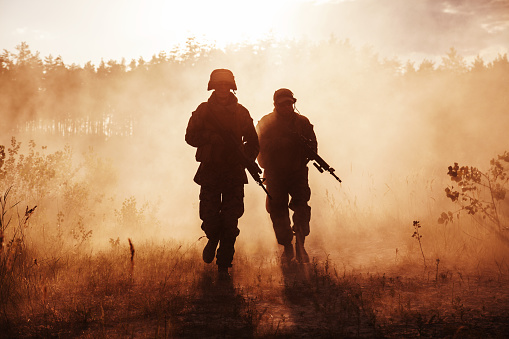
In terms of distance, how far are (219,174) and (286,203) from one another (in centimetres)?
138

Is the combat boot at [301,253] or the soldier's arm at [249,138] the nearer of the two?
the soldier's arm at [249,138]

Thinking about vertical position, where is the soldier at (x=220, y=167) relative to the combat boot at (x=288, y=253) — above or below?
above

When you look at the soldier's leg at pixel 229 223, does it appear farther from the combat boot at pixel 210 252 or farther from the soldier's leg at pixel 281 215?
the soldier's leg at pixel 281 215

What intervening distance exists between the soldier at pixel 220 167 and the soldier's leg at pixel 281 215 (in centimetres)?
92

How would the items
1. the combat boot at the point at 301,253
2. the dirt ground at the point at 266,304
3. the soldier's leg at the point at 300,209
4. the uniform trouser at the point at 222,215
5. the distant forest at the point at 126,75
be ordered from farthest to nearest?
the distant forest at the point at 126,75 < the soldier's leg at the point at 300,209 < the combat boot at the point at 301,253 < the uniform trouser at the point at 222,215 < the dirt ground at the point at 266,304

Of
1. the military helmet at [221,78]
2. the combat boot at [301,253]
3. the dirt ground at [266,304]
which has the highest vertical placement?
the military helmet at [221,78]

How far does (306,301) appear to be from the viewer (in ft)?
13.6

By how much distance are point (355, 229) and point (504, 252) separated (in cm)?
281

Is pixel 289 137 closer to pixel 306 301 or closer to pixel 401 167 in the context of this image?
pixel 306 301

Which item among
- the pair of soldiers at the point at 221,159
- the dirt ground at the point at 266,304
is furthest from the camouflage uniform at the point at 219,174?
the dirt ground at the point at 266,304

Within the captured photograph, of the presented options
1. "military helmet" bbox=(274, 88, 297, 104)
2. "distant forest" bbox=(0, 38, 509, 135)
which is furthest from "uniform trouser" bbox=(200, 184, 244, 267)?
"distant forest" bbox=(0, 38, 509, 135)

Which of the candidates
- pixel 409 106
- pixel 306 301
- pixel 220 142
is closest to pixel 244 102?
pixel 409 106

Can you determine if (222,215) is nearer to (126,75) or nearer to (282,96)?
(282,96)

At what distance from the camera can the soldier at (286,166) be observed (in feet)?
19.4
